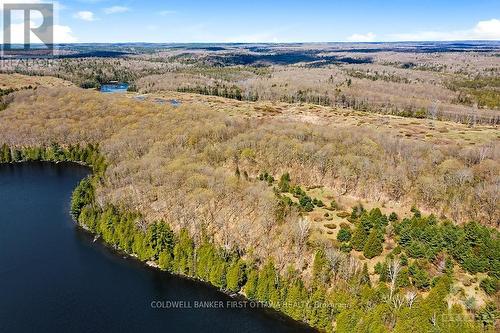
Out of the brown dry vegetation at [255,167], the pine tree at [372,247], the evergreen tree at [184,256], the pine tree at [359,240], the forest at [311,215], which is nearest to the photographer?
the forest at [311,215]

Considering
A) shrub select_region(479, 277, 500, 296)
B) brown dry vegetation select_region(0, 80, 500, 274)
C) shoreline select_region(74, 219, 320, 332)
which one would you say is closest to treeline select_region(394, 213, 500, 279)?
shrub select_region(479, 277, 500, 296)

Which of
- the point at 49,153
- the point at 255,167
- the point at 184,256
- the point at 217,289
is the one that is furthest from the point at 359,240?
the point at 49,153

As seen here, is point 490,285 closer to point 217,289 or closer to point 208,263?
point 217,289

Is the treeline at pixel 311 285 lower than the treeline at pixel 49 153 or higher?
lower

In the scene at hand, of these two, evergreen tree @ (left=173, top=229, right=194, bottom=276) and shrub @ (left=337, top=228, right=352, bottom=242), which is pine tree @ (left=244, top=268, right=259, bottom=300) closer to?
evergreen tree @ (left=173, top=229, right=194, bottom=276)

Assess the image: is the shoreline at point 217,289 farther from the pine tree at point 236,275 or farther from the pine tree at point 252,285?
the pine tree at point 236,275

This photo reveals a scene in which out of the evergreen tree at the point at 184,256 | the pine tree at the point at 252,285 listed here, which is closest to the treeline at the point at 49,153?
the evergreen tree at the point at 184,256
